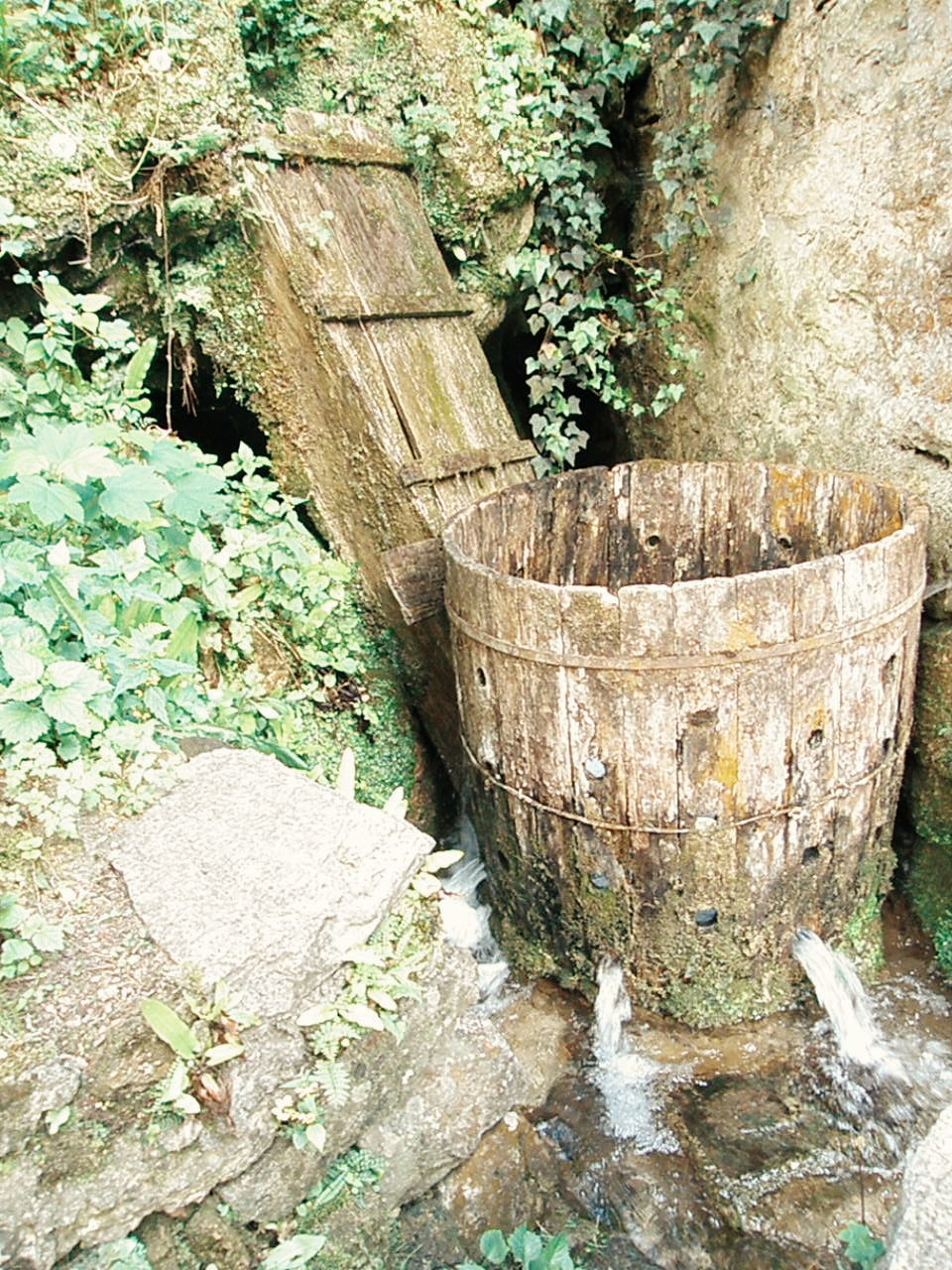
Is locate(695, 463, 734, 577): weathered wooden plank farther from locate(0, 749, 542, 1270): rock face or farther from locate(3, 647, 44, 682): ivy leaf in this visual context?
locate(3, 647, 44, 682): ivy leaf

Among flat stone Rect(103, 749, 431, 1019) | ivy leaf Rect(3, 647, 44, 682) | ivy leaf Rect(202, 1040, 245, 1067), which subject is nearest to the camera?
ivy leaf Rect(202, 1040, 245, 1067)

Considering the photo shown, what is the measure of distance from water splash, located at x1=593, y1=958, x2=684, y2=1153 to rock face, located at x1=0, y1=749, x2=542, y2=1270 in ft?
1.48

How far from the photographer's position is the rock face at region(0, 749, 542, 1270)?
5.62 ft

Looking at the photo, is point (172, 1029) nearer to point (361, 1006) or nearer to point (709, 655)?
point (361, 1006)

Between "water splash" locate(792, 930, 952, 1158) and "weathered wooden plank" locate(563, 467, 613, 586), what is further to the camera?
"weathered wooden plank" locate(563, 467, 613, 586)

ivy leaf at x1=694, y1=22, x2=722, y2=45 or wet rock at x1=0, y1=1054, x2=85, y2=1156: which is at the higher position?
ivy leaf at x1=694, y1=22, x2=722, y2=45

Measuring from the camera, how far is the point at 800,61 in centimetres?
331

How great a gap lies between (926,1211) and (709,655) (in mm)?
1365

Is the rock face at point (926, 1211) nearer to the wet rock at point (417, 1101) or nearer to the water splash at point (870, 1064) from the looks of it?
the wet rock at point (417, 1101)

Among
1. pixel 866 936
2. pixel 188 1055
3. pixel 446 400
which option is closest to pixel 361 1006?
pixel 188 1055

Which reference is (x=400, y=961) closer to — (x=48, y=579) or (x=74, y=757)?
(x=74, y=757)

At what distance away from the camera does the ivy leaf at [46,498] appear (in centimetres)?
227

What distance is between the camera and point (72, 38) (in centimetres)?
321

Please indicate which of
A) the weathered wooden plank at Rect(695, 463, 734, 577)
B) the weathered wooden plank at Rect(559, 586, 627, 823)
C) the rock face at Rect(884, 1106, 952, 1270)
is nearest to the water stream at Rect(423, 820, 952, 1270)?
the weathered wooden plank at Rect(559, 586, 627, 823)
